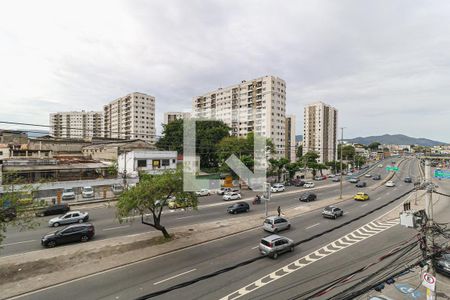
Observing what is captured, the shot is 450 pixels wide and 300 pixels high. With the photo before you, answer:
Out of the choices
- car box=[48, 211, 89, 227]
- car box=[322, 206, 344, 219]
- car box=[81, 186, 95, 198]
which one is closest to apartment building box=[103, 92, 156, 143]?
car box=[81, 186, 95, 198]

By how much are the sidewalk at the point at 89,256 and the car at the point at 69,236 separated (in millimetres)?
Result: 602

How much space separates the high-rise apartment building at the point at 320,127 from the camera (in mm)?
105062

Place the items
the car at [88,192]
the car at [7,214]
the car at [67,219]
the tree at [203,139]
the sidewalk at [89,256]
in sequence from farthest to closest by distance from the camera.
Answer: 1. the tree at [203,139]
2. the car at [88,192]
3. the car at [67,219]
4. the sidewalk at [89,256]
5. the car at [7,214]

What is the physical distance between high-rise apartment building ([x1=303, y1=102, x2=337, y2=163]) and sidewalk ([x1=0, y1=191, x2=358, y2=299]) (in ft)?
309

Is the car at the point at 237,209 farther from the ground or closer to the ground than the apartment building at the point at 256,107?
closer to the ground

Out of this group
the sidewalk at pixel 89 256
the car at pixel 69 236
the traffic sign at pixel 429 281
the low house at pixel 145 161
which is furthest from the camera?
the low house at pixel 145 161

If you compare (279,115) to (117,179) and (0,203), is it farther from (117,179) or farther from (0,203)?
(0,203)

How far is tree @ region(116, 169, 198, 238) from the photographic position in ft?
49.7

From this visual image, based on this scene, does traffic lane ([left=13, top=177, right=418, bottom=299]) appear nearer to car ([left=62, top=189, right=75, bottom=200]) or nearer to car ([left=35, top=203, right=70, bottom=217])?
car ([left=35, top=203, right=70, bottom=217])

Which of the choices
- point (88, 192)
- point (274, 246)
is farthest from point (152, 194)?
point (88, 192)

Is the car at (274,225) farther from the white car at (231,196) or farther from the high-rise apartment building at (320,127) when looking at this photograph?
the high-rise apartment building at (320,127)

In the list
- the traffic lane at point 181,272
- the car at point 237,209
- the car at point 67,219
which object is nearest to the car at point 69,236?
the car at point 67,219

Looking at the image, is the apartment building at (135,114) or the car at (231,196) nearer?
the car at (231,196)

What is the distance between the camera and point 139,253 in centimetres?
1491
